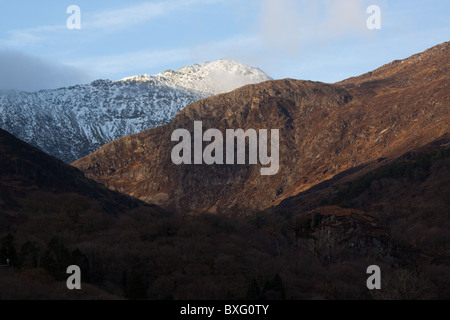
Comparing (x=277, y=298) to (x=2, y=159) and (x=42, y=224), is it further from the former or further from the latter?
(x=2, y=159)

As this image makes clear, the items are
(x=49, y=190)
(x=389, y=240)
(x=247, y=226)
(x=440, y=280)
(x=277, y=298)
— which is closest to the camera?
(x=277, y=298)

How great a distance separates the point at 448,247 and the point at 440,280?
35.7 metres
